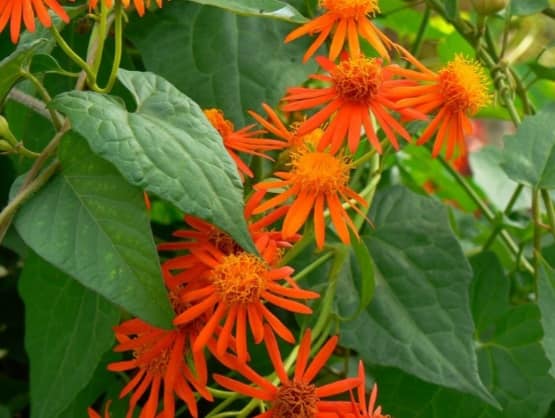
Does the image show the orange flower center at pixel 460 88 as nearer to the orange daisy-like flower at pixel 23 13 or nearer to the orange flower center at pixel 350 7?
the orange flower center at pixel 350 7

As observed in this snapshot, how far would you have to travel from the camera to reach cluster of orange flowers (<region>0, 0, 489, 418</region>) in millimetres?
407

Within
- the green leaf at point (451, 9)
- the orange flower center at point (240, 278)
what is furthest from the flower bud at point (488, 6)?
the orange flower center at point (240, 278)

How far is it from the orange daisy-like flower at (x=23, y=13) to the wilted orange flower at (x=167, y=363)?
0.14 meters

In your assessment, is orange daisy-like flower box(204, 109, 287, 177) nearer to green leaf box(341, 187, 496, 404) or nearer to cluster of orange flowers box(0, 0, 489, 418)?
cluster of orange flowers box(0, 0, 489, 418)

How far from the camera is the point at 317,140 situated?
482 mm

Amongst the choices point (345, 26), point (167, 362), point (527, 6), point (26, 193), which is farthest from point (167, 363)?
point (527, 6)

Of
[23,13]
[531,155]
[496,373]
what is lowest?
[496,373]

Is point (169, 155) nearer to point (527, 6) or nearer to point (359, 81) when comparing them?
point (359, 81)

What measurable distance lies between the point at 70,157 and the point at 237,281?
0.09 meters

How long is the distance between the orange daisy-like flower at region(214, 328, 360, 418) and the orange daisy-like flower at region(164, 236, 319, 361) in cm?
1

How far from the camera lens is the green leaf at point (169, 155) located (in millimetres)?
356

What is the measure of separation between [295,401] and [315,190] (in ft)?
0.33

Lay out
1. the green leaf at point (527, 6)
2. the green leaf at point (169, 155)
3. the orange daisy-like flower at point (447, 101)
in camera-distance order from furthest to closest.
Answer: the green leaf at point (527, 6)
the orange daisy-like flower at point (447, 101)
the green leaf at point (169, 155)

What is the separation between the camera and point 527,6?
1.95 feet
